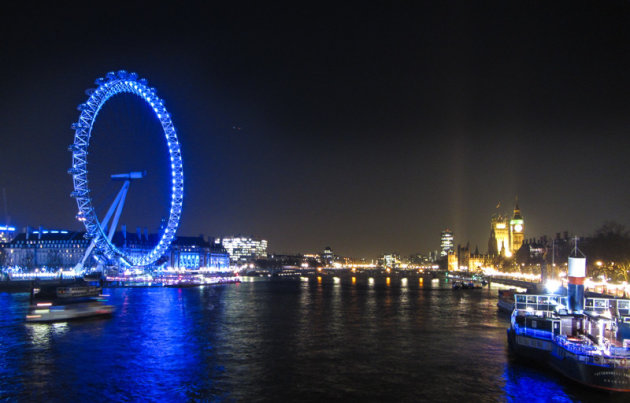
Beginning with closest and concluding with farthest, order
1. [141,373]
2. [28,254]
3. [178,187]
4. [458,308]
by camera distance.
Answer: [141,373] < [458,308] < [178,187] < [28,254]

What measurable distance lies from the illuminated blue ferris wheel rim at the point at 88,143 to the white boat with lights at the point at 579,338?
59924 mm

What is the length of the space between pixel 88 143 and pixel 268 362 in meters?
56.2

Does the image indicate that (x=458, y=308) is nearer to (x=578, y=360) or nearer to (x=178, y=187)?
(x=578, y=360)

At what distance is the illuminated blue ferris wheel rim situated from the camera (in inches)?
2921

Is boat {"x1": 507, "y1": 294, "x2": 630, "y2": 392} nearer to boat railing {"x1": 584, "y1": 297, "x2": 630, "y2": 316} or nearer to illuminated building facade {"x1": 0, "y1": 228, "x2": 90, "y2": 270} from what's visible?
boat railing {"x1": 584, "y1": 297, "x2": 630, "y2": 316}

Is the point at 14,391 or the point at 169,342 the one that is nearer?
the point at 14,391

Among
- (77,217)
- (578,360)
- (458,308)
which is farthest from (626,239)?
(77,217)

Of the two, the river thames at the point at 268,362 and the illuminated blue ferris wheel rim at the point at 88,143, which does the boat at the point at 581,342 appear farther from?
the illuminated blue ferris wheel rim at the point at 88,143

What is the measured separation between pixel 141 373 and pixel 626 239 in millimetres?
75400

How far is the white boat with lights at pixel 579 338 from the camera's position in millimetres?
23500

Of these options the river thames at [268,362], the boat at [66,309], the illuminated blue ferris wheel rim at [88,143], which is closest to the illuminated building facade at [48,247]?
the illuminated blue ferris wheel rim at [88,143]

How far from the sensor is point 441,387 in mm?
24688

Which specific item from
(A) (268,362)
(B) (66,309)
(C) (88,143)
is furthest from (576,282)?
(C) (88,143)

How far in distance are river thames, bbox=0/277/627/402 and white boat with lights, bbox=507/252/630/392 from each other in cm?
74
